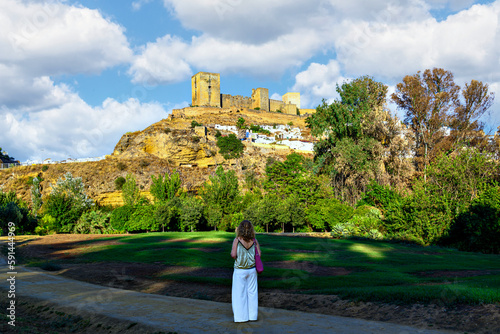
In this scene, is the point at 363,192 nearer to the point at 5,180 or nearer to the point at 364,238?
the point at 364,238

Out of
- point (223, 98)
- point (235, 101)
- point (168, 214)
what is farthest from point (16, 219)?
point (235, 101)

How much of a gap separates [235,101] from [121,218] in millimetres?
109739

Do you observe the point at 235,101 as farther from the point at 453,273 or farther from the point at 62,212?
the point at 453,273

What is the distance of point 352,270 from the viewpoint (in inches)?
545

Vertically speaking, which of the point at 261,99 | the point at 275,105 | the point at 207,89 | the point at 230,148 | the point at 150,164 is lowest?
the point at 150,164

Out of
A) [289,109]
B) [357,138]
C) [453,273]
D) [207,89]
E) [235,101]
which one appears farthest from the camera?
[289,109]

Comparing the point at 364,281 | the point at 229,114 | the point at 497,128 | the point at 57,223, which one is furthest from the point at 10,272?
the point at 229,114

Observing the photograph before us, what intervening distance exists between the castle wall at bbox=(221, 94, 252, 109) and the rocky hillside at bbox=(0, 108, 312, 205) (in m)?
45.2

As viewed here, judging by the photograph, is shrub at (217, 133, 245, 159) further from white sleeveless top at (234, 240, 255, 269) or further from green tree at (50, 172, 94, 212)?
white sleeveless top at (234, 240, 255, 269)

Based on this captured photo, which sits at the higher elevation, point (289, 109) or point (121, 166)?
point (289, 109)

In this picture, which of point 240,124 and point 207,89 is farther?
point 207,89

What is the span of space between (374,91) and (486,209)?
3054 cm

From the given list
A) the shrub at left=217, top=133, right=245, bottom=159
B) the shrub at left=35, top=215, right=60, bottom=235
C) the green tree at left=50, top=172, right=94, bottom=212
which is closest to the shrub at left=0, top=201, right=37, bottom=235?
the shrub at left=35, top=215, right=60, bottom=235

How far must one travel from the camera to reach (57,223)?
1543 inches
